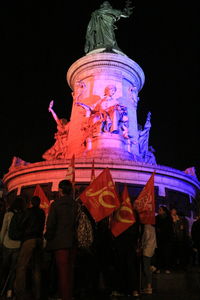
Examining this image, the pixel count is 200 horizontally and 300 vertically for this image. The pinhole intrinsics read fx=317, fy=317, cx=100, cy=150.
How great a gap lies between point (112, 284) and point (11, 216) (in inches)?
100.0

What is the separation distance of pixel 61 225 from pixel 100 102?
1534 cm

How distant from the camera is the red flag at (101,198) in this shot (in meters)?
7.79

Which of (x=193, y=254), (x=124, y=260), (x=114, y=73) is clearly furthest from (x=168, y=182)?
(x=124, y=260)

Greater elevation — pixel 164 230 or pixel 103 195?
pixel 103 195

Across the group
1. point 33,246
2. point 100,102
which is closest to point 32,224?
point 33,246

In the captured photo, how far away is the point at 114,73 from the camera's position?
2153 cm

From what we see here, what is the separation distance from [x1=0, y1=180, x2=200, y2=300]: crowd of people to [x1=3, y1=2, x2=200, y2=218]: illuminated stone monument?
8.06 m

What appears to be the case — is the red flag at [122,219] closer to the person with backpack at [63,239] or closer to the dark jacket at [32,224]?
the dark jacket at [32,224]

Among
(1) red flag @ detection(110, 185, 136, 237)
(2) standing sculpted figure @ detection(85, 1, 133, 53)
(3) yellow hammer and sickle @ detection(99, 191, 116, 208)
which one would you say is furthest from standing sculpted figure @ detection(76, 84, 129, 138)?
(1) red flag @ detection(110, 185, 136, 237)

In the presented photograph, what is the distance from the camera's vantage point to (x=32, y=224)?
5840 millimetres

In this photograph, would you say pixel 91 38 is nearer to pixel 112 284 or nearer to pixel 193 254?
pixel 193 254

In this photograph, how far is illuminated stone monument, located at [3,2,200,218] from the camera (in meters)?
16.2

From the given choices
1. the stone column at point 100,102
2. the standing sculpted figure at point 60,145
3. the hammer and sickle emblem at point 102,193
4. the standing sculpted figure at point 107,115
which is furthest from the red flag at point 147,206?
the standing sculpted figure at point 60,145

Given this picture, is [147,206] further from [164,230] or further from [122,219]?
[122,219]
